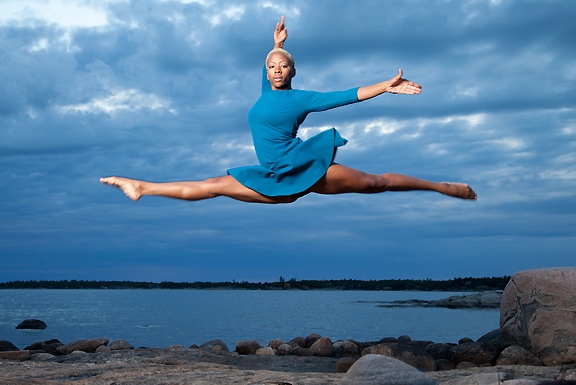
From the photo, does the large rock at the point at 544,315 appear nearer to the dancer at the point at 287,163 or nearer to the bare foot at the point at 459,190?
the bare foot at the point at 459,190

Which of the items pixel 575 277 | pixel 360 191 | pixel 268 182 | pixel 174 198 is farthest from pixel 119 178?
pixel 575 277

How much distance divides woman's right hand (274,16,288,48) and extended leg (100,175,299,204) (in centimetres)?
177

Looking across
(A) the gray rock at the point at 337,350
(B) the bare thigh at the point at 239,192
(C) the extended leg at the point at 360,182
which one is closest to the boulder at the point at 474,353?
(A) the gray rock at the point at 337,350

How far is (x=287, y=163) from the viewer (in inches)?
198

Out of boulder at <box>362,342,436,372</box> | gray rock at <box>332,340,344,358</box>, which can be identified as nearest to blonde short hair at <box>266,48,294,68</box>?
boulder at <box>362,342,436,372</box>

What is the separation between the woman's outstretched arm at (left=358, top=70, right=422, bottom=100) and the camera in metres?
4.83

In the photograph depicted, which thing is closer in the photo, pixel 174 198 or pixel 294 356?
pixel 174 198

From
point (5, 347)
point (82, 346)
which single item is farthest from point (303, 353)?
point (5, 347)

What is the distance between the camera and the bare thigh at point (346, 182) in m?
5.02

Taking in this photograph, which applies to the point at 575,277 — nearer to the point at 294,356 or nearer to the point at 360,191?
the point at 360,191

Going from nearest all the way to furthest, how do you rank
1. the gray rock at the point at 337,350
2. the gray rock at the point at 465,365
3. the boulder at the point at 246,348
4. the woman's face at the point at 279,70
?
the woman's face at the point at 279,70, the gray rock at the point at 465,365, the gray rock at the point at 337,350, the boulder at the point at 246,348

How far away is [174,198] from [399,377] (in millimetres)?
2979

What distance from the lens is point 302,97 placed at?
16.9ft

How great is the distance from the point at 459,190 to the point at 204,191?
9.73 ft
